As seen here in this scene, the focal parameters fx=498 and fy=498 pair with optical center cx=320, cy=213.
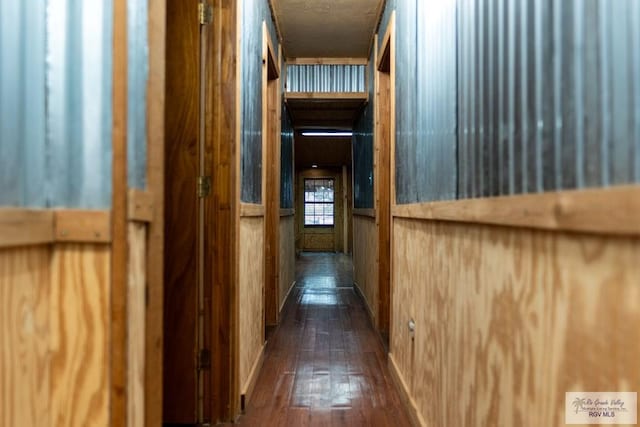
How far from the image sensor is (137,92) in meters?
1.27

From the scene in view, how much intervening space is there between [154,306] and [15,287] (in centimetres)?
40

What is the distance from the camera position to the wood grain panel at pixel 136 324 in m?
1.23

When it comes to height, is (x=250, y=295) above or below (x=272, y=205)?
below

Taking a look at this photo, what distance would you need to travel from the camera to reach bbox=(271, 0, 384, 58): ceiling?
4184mm

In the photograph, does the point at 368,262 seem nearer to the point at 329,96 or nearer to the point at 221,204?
the point at 329,96

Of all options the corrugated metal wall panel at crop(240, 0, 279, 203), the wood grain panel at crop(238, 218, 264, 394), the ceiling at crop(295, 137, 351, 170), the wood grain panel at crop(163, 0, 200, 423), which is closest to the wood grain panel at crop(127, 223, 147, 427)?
the wood grain panel at crop(163, 0, 200, 423)

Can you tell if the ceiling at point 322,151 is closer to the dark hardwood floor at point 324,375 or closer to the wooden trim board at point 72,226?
the dark hardwood floor at point 324,375

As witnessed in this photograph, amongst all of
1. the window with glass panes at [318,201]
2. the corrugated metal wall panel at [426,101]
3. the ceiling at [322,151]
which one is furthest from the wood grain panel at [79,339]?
the window with glass panes at [318,201]

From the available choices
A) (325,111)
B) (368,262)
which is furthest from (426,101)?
(325,111)

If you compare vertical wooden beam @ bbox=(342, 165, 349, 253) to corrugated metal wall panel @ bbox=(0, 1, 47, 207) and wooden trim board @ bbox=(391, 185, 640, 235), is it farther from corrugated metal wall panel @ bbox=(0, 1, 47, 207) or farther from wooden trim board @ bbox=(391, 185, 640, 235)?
corrugated metal wall panel @ bbox=(0, 1, 47, 207)

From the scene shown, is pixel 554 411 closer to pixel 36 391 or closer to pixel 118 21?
pixel 36 391

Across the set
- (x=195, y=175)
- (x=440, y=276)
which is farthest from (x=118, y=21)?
(x=440, y=276)

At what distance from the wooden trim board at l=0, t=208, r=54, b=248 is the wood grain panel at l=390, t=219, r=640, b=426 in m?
Answer: 1.08

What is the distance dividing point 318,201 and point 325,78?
821 centimetres
